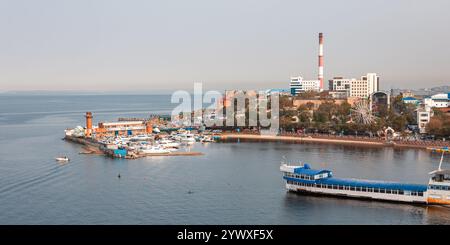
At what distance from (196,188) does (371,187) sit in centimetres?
276

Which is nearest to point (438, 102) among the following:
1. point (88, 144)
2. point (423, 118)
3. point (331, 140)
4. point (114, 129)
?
point (423, 118)

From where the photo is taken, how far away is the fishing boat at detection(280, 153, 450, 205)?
22.8 feet

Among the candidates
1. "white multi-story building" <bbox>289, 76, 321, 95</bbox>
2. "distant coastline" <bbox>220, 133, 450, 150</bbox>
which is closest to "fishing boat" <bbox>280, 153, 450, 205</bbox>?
"distant coastline" <bbox>220, 133, 450, 150</bbox>

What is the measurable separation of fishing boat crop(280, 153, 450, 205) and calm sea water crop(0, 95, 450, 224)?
0.48 ft

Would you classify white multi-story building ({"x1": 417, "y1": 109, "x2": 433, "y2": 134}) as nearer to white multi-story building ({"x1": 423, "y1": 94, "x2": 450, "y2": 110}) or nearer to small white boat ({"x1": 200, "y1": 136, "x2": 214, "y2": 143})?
white multi-story building ({"x1": 423, "y1": 94, "x2": 450, "y2": 110})

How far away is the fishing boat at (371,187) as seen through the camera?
22.8 ft

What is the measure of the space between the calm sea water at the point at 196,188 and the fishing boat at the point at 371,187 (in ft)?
0.48

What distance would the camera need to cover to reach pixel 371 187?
290 inches

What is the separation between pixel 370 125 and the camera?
16.6 meters

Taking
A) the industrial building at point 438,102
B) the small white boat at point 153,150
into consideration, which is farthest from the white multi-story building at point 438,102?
the small white boat at point 153,150

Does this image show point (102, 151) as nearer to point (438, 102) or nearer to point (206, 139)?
point (206, 139)

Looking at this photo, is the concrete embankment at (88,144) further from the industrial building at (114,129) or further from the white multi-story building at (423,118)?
the white multi-story building at (423,118)
